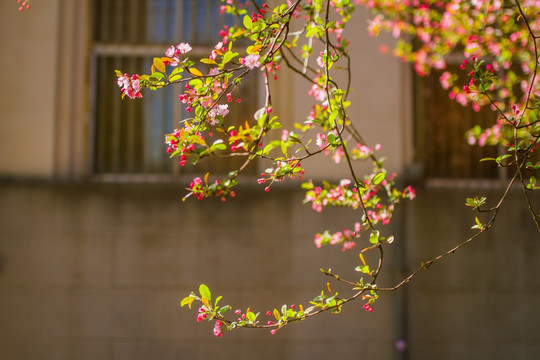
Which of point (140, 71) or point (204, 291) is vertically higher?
point (140, 71)

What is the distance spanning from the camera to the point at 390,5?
17.1ft

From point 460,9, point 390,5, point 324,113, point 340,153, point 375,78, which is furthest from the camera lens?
point 375,78

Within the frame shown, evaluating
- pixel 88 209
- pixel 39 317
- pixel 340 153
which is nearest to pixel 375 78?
pixel 340 153

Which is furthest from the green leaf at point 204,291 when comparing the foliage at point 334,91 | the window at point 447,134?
the window at point 447,134

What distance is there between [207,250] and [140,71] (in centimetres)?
177

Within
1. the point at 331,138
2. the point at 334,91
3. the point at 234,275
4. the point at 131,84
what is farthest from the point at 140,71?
the point at 331,138

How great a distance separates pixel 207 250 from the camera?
5.40 meters

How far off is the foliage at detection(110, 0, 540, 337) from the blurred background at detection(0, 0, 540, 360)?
→ 32 cm

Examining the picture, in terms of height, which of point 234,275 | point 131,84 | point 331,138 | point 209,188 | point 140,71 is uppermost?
point 140,71

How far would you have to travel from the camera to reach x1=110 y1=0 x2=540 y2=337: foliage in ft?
8.42

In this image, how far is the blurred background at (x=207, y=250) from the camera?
5328 millimetres

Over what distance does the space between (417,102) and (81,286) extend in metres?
3.39

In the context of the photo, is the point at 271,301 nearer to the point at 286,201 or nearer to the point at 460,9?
the point at 286,201

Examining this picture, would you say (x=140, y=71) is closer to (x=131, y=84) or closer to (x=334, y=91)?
(x=131, y=84)
